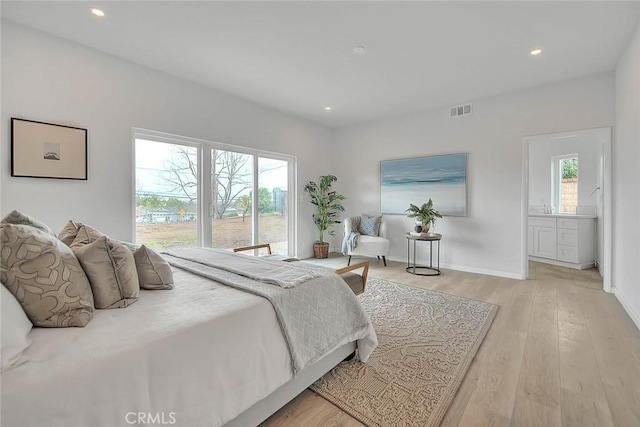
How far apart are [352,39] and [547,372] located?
313cm

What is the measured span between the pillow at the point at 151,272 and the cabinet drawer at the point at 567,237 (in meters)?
5.94

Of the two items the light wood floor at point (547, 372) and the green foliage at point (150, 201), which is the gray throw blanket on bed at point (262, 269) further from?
the green foliage at point (150, 201)

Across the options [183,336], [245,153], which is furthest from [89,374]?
[245,153]

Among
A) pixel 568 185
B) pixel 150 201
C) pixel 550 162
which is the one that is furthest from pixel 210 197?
pixel 568 185

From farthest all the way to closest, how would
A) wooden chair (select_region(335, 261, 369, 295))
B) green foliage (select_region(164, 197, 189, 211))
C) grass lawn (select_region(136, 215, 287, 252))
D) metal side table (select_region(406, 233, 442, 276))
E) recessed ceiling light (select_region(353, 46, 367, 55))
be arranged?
metal side table (select_region(406, 233, 442, 276)) < green foliage (select_region(164, 197, 189, 211)) < grass lawn (select_region(136, 215, 287, 252)) < recessed ceiling light (select_region(353, 46, 367, 55)) < wooden chair (select_region(335, 261, 369, 295))

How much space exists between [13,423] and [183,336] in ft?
1.50

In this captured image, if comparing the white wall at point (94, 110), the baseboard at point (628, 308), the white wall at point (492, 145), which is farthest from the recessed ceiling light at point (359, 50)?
the baseboard at point (628, 308)

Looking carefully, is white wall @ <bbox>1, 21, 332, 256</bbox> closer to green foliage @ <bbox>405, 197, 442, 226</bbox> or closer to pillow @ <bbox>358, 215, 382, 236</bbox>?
pillow @ <bbox>358, 215, 382, 236</bbox>

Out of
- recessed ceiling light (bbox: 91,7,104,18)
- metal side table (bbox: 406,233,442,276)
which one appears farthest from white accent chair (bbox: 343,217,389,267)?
recessed ceiling light (bbox: 91,7,104,18)

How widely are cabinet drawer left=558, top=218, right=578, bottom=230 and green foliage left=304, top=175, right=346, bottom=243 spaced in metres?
3.82

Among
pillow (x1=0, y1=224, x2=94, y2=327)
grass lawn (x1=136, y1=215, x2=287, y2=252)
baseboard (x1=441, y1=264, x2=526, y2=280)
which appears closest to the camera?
pillow (x1=0, y1=224, x2=94, y2=327)

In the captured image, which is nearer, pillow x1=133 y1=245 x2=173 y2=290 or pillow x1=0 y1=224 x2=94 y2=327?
pillow x1=0 y1=224 x2=94 y2=327

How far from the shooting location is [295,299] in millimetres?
1539

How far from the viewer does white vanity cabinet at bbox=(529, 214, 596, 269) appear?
4.60 m
